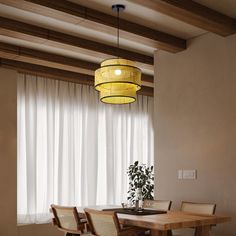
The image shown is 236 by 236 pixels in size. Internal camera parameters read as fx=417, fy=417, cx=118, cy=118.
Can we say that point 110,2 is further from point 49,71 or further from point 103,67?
point 49,71

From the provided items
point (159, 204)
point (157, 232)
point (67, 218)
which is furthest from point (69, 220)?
point (159, 204)

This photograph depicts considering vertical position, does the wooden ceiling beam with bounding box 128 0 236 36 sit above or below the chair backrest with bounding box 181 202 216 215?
above

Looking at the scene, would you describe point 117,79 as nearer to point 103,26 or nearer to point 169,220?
point 103,26

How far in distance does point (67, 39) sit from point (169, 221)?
8.22 feet

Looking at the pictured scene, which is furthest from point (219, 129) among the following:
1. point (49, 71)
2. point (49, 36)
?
point (49, 71)

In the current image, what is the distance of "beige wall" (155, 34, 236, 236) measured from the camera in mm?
4633

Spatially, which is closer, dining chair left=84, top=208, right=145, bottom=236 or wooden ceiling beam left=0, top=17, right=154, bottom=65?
dining chair left=84, top=208, right=145, bottom=236

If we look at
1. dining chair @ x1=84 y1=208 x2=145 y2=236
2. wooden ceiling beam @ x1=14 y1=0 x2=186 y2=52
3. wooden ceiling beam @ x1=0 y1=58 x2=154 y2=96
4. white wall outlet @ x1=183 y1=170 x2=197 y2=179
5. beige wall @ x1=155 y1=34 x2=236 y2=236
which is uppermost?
wooden ceiling beam @ x1=14 y1=0 x2=186 y2=52

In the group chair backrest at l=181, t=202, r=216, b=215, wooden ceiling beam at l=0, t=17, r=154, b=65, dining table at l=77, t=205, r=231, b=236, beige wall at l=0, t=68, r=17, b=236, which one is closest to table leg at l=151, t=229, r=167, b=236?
dining table at l=77, t=205, r=231, b=236

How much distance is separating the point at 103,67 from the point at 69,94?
2.83 m

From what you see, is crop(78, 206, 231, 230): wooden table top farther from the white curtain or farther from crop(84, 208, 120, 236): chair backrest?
the white curtain

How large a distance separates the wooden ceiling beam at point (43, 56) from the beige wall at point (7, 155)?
61cm

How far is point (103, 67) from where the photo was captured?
4.04 meters

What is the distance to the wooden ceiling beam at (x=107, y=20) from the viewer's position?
3.88 m
